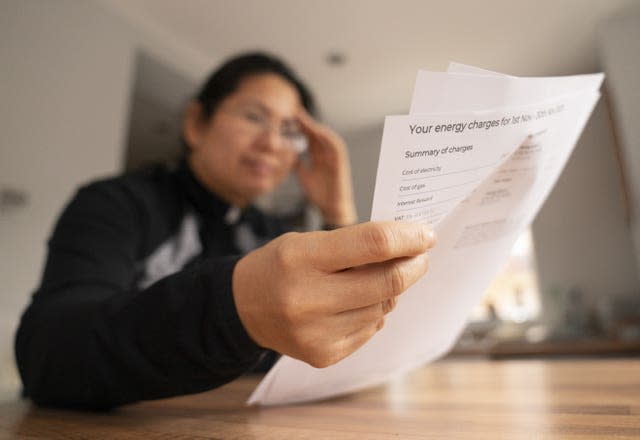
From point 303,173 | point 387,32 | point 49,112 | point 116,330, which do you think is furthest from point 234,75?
point 387,32

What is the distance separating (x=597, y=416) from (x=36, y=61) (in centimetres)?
228

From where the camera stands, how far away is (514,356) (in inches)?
82.6

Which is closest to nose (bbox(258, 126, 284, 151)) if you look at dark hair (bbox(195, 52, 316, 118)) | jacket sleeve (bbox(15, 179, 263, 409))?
dark hair (bbox(195, 52, 316, 118))

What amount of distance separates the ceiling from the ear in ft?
5.03

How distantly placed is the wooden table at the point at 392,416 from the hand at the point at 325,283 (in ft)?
0.19

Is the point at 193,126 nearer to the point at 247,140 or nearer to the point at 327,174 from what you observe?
the point at 247,140

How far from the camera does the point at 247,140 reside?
32.2 inches

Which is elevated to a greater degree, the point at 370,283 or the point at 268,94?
the point at 268,94

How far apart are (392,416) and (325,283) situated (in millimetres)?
135

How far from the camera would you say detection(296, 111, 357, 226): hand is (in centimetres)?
93

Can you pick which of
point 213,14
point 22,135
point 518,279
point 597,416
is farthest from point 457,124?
point 518,279

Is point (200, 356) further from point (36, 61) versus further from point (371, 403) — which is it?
point (36, 61)

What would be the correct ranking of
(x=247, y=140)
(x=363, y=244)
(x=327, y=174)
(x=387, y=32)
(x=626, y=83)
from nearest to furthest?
(x=363, y=244) → (x=247, y=140) → (x=327, y=174) → (x=626, y=83) → (x=387, y=32)

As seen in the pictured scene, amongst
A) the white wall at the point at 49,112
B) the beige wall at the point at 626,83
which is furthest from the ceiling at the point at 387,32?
the white wall at the point at 49,112
